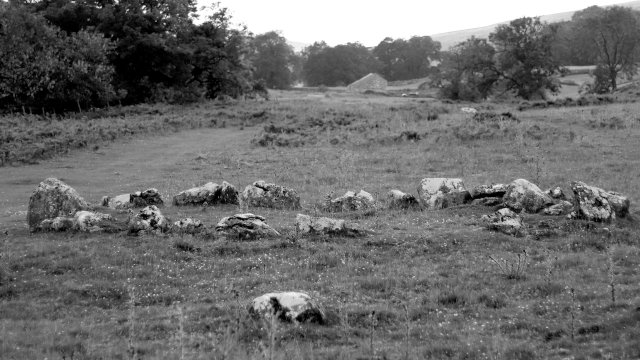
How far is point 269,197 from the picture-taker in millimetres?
20594

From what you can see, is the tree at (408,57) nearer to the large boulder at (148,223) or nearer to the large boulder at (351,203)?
the large boulder at (351,203)

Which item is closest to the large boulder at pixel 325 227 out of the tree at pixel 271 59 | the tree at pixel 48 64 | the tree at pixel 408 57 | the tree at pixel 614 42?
the tree at pixel 48 64

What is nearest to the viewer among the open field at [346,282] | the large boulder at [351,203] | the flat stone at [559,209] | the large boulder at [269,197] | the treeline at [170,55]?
the open field at [346,282]

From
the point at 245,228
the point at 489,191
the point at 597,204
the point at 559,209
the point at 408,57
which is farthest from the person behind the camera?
the point at 408,57

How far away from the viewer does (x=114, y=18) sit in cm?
6112

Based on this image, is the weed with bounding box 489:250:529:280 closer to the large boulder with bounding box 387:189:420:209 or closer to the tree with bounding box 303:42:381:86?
the large boulder with bounding box 387:189:420:209

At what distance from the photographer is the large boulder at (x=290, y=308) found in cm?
915

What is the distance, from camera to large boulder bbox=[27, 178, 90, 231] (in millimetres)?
17359

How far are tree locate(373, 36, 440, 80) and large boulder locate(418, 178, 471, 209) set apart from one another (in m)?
123

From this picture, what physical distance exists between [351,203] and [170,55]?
50.2 metres

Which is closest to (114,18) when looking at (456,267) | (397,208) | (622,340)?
(397,208)

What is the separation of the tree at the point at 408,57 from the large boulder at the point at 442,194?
404 feet

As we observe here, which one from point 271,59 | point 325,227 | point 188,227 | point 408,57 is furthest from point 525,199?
point 408,57

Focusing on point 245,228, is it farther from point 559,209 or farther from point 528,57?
point 528,57
